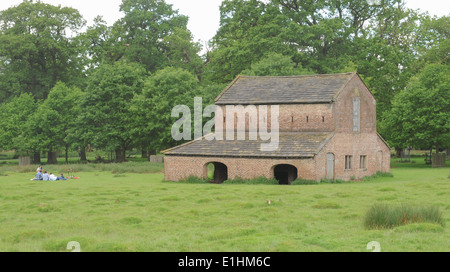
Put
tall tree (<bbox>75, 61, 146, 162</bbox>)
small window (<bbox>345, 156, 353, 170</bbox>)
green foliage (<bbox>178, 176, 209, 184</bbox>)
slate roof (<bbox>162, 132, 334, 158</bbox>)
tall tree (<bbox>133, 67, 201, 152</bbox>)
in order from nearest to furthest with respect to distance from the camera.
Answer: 1. slate roof (<bbox>162, 132, 334, 158</bbox>)
2. green foliage (<bbox>178, 176, 209, 184</bbox>)
3. small window (<bbox>345, 156, 353, 170</bbox>)
4. tall tree (<bbox>133, 67, 201, 152</bbox>)
5. tall tree (<bbox>75, 61, 146, 162</bbox>)

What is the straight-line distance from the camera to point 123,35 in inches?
2950

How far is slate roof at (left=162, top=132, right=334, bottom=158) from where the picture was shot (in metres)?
34.6

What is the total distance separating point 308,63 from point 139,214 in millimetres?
44928

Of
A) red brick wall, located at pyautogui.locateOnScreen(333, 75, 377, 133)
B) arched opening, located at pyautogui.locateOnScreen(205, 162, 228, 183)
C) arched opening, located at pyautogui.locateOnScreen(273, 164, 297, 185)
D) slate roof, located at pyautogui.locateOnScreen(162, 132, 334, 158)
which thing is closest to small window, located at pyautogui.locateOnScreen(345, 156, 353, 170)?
red brick wall, located at pyautogui.locateOnScreen(333, 75, 377, 133)

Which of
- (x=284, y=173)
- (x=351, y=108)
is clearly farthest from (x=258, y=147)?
(x=351, y=108)

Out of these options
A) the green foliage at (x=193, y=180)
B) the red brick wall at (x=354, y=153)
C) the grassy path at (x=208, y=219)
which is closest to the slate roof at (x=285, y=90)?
the red brick wall at (x=354, y=153)

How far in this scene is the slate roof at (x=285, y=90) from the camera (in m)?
38.5

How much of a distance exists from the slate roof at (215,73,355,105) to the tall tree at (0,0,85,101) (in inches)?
1395

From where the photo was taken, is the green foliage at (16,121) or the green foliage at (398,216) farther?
the green foliage at (16,121)

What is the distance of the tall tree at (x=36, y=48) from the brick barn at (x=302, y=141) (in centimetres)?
3637

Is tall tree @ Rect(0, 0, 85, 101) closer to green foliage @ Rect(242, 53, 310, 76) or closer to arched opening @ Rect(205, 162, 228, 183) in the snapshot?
green foliage @ Rect(242, 53, 310, 76)

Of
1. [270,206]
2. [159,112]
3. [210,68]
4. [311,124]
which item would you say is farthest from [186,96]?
[270,206]

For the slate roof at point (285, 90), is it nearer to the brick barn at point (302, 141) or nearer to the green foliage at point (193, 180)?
the brick barn at point (302, 141)

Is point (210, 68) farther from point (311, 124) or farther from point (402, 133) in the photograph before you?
point (311, 124)
